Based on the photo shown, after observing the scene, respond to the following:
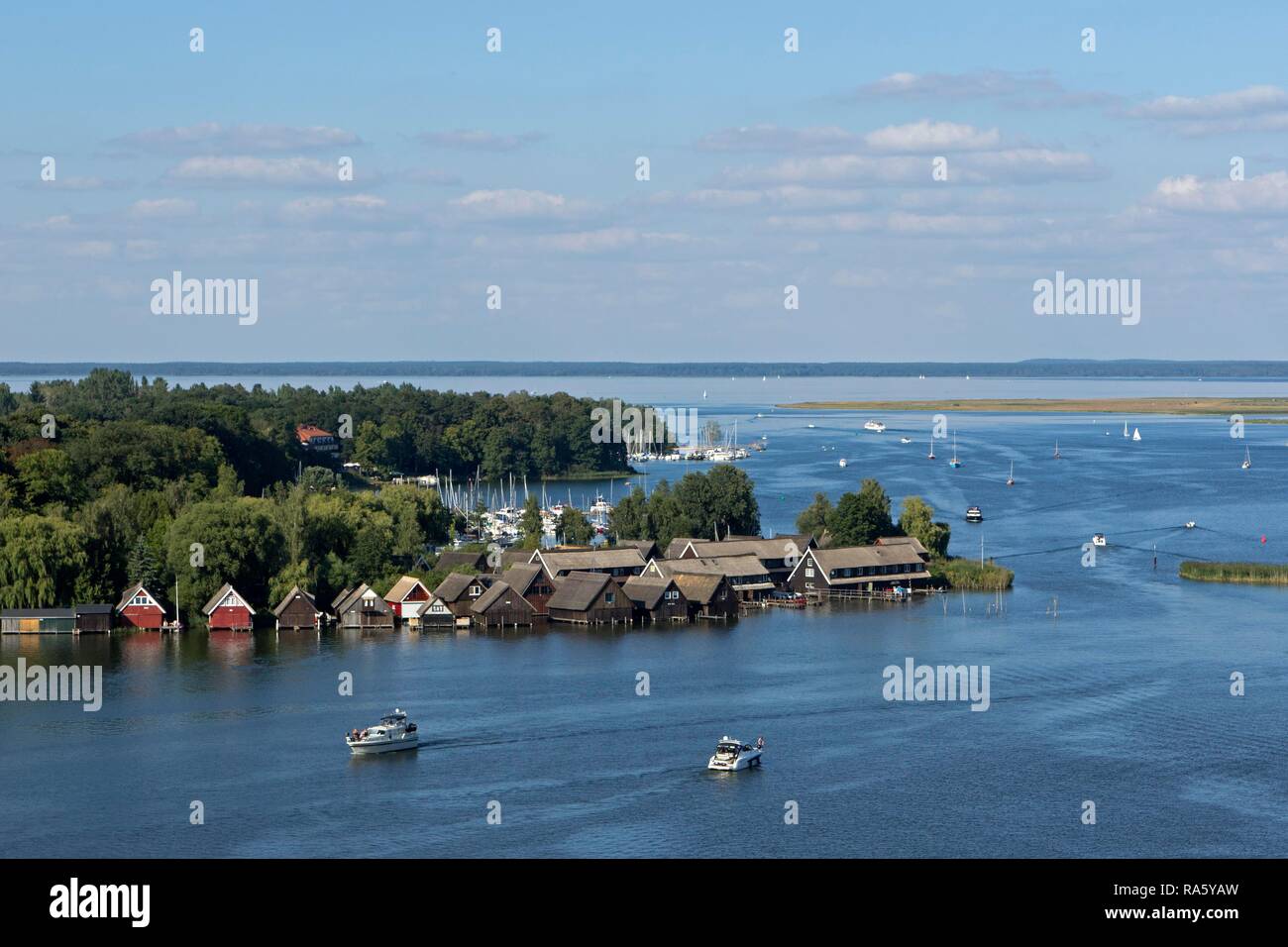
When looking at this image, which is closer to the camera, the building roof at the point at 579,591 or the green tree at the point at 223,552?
the green tree at the point at 223,552

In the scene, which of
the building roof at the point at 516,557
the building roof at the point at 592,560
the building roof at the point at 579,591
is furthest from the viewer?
the building roof at the point at 516,557

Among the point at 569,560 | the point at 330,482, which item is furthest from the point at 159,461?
the point at 569,560

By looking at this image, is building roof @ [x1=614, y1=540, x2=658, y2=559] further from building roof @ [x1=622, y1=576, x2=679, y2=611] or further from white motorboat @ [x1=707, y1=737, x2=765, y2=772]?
white motorboat @ [x1=707, y1=737, x2=765, y2=772]

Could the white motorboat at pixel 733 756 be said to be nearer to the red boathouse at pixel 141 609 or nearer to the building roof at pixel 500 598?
the building roof at pixel 500 598

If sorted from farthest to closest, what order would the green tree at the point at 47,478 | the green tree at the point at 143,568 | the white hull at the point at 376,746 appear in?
the green tree at the point at 47,478 < the green tree at the point at 143,568 < the white hull at the point at 376,746

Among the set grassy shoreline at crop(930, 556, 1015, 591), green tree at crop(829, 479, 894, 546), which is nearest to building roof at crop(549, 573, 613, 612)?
green tree at crop(829, 479, 894, 546)

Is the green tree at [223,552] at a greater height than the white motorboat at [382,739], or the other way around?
the green tree at [223,552]

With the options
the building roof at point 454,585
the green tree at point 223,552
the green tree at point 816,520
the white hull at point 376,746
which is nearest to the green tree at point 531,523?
the building roof at point 454,585
